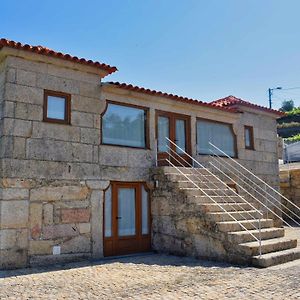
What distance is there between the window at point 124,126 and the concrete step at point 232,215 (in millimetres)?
2902

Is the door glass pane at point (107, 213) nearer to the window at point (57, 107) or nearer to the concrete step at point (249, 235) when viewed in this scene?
the window at point (57, 107)

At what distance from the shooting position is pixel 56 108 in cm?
810

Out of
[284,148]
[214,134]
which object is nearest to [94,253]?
[214,134]

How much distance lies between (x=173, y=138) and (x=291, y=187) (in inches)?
333

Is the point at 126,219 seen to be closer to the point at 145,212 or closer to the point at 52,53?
the point at 145,212

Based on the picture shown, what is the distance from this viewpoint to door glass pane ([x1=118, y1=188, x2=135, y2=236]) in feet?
28.9

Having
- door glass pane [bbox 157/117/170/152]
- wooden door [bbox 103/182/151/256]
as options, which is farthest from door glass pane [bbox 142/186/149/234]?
door glass pane [bbox 157/117/170/152]

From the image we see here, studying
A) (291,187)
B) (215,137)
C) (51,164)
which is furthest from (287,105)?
(51,164)

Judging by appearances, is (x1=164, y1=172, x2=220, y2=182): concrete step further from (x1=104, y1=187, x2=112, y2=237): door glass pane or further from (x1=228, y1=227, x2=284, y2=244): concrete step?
(x1=228, y1=227, x2=284, y2=244): concrete step

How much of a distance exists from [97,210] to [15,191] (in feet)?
6.36

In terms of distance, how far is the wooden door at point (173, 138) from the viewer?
33.1 feet

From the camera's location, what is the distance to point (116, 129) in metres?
9.17

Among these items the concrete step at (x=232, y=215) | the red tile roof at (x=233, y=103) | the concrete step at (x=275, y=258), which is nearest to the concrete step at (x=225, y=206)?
the concrete step at (x=232, y=215)

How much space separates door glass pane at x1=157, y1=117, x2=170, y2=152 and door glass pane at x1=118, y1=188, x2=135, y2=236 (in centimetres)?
167
